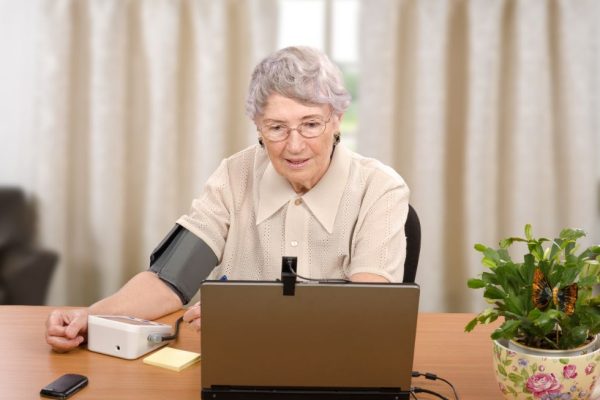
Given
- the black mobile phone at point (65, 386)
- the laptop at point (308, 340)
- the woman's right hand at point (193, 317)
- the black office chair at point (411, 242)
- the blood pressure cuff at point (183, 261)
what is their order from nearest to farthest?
1. the laptop at point (308, 340)
2. the black mobile phone at point (65, 386)
3. the woman's right hand at point (193, 317)
4. the blood pressure cuff at point (183, 261)
5. the black office chair at point (411, 242)

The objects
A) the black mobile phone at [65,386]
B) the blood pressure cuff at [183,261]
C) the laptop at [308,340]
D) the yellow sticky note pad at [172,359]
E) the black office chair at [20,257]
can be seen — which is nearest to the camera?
the laptop at [308,340]

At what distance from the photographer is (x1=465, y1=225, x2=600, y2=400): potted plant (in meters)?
1.45

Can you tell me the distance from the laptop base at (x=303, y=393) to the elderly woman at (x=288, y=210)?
464 millimetres

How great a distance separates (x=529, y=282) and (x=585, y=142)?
2.40 metres

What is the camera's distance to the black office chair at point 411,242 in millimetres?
2217

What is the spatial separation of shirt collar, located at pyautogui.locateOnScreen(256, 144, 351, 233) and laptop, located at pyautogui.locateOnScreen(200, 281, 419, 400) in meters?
0.73

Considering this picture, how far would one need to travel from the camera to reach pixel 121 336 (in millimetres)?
1767

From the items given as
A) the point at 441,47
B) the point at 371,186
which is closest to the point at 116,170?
the point at 441,47

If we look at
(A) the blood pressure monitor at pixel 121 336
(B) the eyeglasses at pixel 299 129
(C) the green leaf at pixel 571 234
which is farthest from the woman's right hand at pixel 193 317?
(C) the green leaf at pixel 571 234

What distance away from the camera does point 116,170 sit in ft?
12.3

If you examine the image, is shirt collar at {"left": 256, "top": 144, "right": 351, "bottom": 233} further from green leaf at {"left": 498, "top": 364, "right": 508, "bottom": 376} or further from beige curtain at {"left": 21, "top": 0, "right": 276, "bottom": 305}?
beige curtain at {"left": 21, "top": 0, "right": 276, "bottom": 305}

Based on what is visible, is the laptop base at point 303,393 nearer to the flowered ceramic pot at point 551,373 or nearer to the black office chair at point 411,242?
the flowered ceramic pot at point 551,373

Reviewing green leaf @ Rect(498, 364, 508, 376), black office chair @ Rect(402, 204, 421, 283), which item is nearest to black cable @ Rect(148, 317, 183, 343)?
black office chair @ Rect(402, 204, 421, 283)

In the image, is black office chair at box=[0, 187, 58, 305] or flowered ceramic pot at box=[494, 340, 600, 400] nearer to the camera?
flowered ceramic pot at box=[494, 340, 600, 400]
